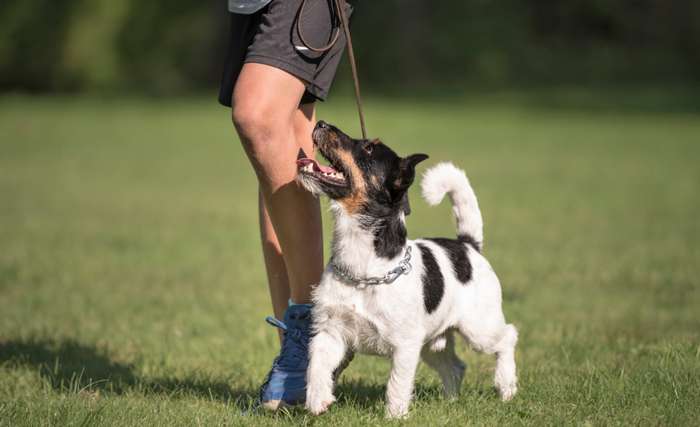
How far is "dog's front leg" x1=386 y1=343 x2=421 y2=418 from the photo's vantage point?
4.25 metres

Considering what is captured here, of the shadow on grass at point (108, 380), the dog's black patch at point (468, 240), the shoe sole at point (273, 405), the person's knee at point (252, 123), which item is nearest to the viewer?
the person's knee at point (252, 123)

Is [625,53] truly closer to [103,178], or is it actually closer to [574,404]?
[103,178]

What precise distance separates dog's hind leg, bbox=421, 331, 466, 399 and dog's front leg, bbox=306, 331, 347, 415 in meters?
0.82

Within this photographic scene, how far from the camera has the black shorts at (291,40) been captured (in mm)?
4281

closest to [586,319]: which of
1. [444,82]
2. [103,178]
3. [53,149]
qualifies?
[103,178]

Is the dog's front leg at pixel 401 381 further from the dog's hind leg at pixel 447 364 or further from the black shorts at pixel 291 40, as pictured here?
the black shorts at pixel 291 40

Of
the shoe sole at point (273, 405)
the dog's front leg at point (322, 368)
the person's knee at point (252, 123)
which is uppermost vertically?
the person's knee at point (252, 123)

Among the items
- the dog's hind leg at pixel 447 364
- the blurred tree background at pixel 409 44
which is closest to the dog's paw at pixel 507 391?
the dog's hind leg at pixel 447 364

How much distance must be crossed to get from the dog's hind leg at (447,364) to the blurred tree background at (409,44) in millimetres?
36287

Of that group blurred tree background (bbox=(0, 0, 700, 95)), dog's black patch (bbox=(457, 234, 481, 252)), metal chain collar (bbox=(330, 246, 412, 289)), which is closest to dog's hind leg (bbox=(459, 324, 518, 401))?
dog's black patch (bbox=(457, 234, 481, 252))

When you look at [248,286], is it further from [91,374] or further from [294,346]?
[294,346]

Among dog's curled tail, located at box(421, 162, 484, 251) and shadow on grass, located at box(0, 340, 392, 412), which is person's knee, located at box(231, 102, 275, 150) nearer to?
dog's curled tail, located at box(421, 162, 484, 251)

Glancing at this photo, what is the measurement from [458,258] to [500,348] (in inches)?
21.3

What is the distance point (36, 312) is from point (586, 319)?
4.58 metres
